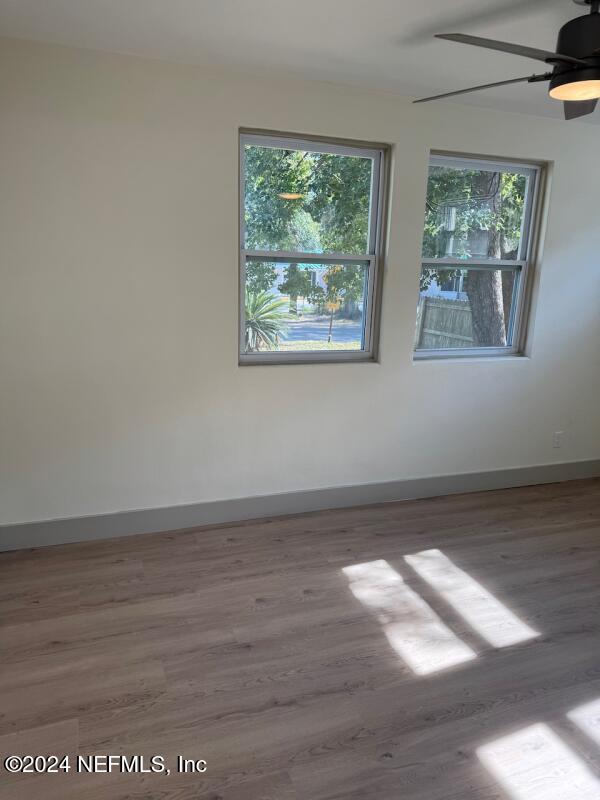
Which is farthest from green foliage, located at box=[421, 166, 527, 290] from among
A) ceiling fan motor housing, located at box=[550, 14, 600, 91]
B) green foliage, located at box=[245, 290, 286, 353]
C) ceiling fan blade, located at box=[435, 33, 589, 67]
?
ceiling fan blade, located at box=[435, 33, 589, 67]

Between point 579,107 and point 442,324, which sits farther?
point 442,324

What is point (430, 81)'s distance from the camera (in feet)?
10.2

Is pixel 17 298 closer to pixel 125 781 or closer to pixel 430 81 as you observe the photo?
pixel 125 781

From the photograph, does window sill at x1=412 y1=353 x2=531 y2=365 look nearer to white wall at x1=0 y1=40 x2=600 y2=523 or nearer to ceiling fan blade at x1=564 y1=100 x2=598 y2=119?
white wall at x1=0 y1=40 x2=600 y2=523

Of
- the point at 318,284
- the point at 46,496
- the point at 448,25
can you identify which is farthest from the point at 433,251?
the point at 46,496

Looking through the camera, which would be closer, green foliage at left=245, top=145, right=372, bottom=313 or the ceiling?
the ceiling

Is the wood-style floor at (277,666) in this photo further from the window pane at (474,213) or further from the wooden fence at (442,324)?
the window pane at (474,213)

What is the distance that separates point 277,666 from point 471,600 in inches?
41.5

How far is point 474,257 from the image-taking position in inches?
151

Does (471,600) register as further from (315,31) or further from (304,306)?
(315,31)


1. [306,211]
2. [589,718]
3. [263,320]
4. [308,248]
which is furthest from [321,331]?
[589,718]

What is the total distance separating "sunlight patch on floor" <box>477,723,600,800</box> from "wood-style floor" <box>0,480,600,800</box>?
1.2 inches

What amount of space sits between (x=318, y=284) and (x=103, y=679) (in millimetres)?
2449

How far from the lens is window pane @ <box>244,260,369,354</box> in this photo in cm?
340
